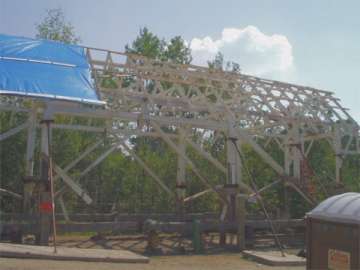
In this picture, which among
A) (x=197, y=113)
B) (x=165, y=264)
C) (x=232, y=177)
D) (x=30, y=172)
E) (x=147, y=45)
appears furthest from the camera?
(x=147, y=45)

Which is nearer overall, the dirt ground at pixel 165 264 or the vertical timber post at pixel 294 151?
the dirt ground at pixel 165 264

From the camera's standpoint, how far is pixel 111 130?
16766mm

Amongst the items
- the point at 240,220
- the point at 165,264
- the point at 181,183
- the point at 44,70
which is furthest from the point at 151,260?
the point at 181,183

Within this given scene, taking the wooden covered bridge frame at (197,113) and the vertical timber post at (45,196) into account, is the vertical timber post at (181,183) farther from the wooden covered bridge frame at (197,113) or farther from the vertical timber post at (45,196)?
the vertical timber post at (45,196)

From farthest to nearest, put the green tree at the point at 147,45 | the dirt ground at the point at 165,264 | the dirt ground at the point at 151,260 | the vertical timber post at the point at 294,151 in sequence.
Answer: the green tree at the point at 147,45 → the vertical timber post at the point at 294,151 → the dirt ground at the point at 151,260 → the dirt ground at the point at 165,264

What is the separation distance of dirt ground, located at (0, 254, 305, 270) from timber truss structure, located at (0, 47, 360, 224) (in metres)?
2.64

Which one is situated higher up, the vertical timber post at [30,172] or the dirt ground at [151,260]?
the vertical timber post at [30,172]

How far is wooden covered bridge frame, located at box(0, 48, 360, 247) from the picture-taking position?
15.2 meters

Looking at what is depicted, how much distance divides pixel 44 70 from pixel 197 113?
6646 millimetres

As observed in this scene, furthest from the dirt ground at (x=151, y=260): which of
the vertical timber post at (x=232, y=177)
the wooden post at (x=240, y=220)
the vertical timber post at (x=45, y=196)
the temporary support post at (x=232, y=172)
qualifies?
the vertical timber post at (x=45, y=196)

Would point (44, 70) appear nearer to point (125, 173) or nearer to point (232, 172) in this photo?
point (232, 172)

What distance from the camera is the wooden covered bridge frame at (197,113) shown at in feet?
49.8

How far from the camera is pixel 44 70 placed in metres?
13.9

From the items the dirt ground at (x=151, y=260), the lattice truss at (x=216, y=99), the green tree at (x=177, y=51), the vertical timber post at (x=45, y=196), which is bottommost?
the dirt ground at (x=151, y=260)
